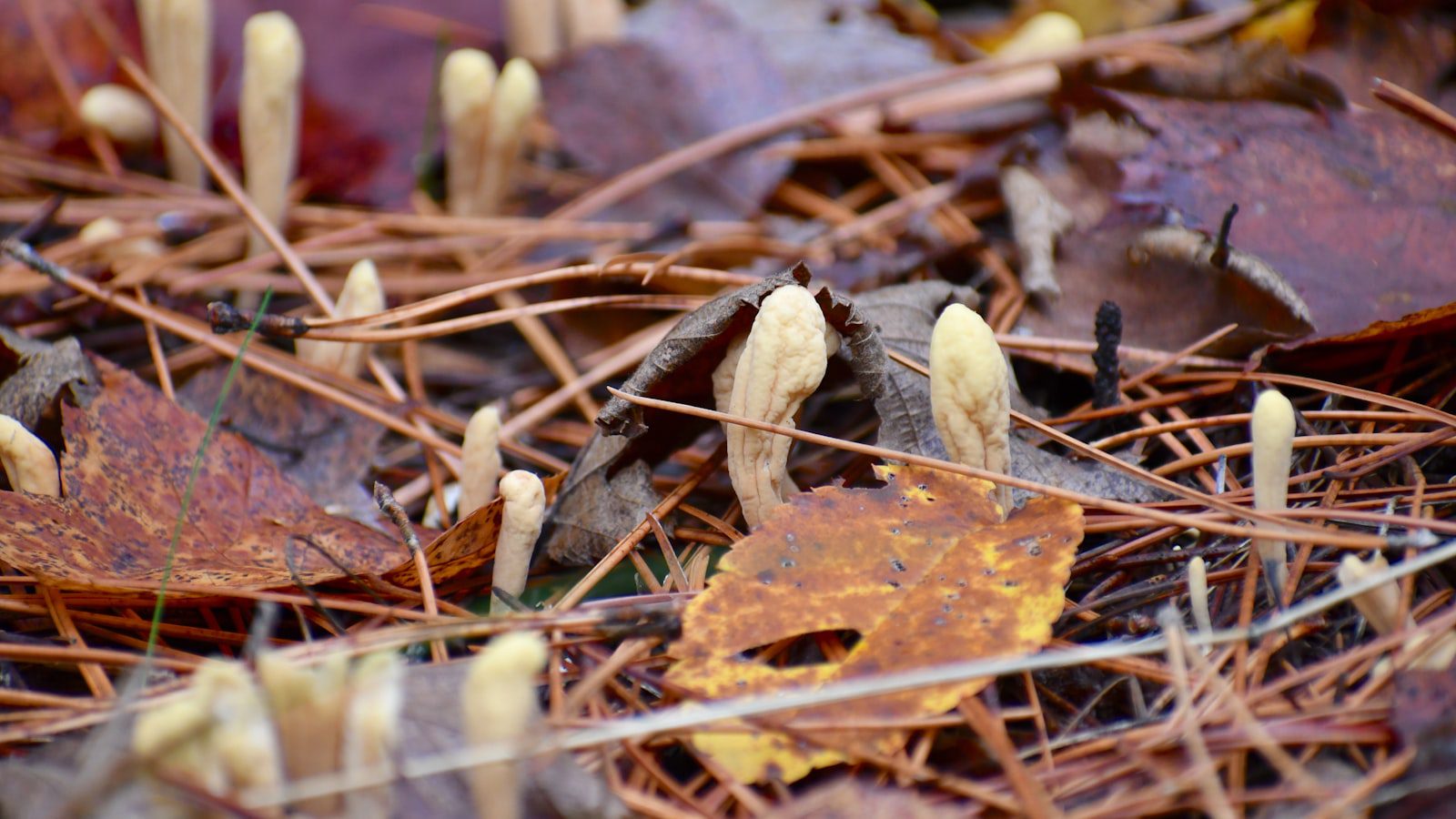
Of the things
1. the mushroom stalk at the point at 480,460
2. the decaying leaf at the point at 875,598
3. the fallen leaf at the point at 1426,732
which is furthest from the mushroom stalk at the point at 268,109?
the fallen leaf at the point at 1426,732

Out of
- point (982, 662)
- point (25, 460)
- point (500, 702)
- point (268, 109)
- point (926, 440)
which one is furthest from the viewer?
point (268, 109)

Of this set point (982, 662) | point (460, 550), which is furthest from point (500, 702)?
point (460, 550)

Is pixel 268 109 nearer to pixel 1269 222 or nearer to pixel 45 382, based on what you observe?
pixel 45 382

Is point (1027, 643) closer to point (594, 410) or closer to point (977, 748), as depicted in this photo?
point (977, 748)

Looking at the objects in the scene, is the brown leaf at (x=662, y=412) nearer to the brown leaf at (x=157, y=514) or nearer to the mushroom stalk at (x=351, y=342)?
the brown leaf at (x=157, y=514)

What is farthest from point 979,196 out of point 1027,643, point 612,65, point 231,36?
point 231,36

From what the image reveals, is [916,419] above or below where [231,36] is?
below

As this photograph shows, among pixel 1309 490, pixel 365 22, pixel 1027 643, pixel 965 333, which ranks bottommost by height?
pixel 1309 490

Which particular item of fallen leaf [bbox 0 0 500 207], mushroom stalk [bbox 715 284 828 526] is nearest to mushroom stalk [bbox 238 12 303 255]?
fallen leaf [bbox 0 0 500 207]
